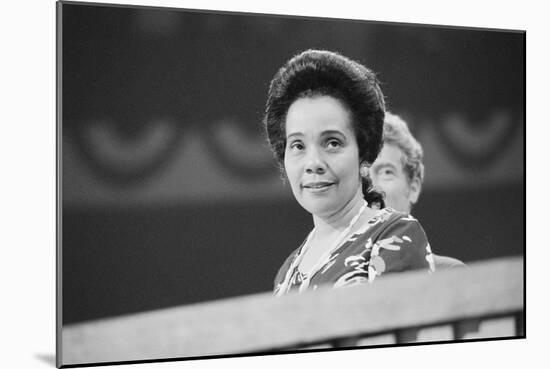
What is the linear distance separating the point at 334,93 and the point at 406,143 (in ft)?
2.42

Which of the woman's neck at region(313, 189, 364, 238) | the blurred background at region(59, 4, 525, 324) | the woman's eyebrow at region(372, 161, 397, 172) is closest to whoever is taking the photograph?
the blurred background at region(59, 4, 525, 324)

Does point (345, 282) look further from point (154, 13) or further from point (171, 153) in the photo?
point (154, 13)

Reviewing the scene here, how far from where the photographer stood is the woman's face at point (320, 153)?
20.5 feet

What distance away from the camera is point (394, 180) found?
6617mm

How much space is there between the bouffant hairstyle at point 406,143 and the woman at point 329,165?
0.60ft

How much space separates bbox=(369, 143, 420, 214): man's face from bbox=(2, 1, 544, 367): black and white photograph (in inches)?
0.7

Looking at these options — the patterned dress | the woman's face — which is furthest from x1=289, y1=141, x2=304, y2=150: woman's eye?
the patterned dress

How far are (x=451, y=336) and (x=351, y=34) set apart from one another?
2.34 m

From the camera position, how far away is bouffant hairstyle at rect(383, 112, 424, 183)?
6.60m

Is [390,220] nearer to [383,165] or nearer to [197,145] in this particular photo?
[383,165]

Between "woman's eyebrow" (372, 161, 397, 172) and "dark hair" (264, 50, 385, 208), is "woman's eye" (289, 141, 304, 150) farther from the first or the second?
"woman's eyebrow" (372, 161, 397, 172)

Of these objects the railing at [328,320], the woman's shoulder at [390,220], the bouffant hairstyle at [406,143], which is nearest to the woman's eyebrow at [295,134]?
the bouffant hairstyle at [406,143]

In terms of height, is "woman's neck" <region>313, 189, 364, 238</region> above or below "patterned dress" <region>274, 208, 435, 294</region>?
above

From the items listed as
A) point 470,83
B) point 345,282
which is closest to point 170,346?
point 345,282
